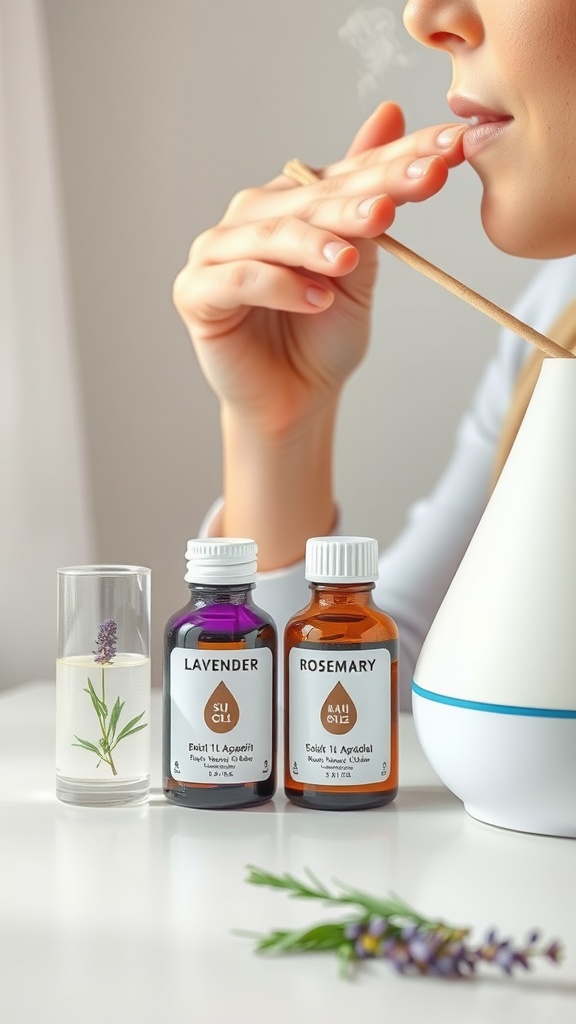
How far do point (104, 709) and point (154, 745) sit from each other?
0.54 ft

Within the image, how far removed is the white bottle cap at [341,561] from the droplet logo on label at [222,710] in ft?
0.26

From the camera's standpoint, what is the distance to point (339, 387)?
3.39 ft

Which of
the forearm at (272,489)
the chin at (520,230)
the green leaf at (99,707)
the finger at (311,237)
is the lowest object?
the green leaf at (99,707)

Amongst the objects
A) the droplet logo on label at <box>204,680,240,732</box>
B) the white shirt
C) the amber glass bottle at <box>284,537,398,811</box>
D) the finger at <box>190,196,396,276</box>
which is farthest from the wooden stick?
the white shirt

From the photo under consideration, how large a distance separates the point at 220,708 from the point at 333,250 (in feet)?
1.03

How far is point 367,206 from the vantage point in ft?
2.35

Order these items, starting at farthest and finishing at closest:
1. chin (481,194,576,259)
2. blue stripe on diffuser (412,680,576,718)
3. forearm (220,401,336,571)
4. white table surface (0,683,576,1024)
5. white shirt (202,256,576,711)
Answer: white shirt (202,256,576,711) → forearm (220,401,336,571) → chin (481,194,576,259) → blue stripe on diffuser (412,680,576,718) → white table surface (0,683,576,1024)

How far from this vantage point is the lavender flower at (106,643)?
623 mm

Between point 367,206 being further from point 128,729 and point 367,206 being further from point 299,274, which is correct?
point 128,729

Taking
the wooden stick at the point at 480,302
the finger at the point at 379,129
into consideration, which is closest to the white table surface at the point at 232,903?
the wooden stick at the point at 480,302

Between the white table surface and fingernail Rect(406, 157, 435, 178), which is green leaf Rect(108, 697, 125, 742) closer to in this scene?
the white table surface

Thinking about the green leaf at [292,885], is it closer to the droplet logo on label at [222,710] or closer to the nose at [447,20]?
the droplet logo on label at [222,710]

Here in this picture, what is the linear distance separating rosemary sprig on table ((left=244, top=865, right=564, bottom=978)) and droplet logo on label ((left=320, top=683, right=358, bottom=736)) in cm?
15

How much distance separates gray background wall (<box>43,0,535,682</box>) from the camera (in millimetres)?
1234
